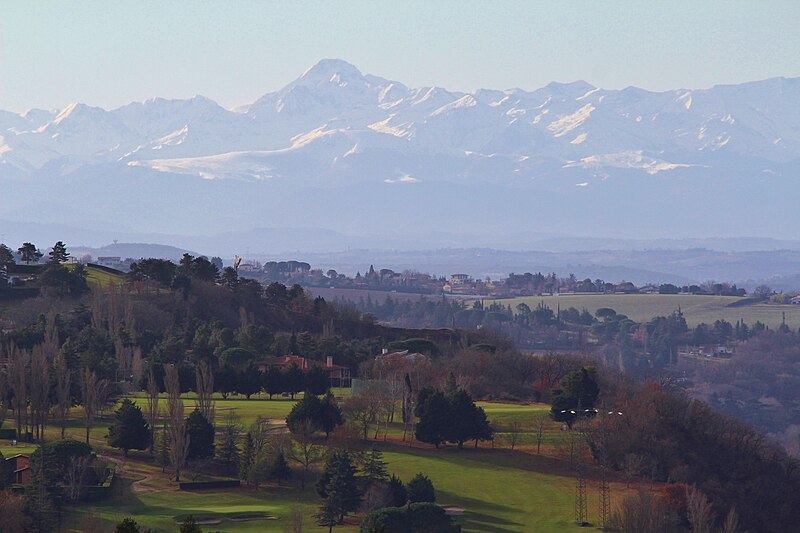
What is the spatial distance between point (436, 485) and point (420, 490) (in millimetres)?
3916

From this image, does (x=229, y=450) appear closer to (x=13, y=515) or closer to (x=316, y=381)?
(x=13, y=515)

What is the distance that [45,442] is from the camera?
67.6 metres

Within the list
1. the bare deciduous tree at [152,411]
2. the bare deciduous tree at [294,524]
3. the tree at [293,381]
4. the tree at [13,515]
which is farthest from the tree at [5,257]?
the bare deciduous tree at [294,524]

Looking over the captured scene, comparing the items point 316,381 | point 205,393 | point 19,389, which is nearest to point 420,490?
point 205,393

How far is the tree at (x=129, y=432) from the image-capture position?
68188 millimetres

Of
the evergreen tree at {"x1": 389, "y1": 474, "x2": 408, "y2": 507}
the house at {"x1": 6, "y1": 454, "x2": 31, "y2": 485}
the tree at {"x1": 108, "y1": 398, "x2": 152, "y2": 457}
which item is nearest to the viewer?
the evergreen tree at {"x1": 389, "y1": 474, "x2": 408, "y2": 507}

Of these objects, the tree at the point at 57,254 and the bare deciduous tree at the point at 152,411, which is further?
the tree at the point at 57,254

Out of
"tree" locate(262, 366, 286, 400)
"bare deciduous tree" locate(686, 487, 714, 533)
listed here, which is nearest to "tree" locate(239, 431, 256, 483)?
"bare deciduous tree" locate(686, 487, 714, 533)

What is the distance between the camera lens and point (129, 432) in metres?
68.2

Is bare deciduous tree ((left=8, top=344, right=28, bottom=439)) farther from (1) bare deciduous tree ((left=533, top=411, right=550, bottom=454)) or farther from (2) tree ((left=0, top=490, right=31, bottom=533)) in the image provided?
(1) bare deciduous tree ((left=533, top=411, right=550, bottom=454))

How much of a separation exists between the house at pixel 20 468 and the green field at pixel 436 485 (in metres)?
2.83

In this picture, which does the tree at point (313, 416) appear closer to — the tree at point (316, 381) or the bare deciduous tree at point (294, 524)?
the bare deciduous tree at point (294, 524)

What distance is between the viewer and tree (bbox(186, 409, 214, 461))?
66.4 meters

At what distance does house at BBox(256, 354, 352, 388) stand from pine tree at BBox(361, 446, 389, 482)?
27.0 m
